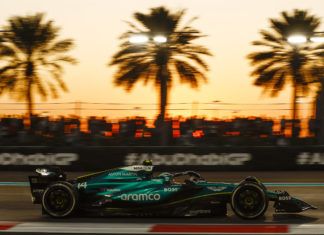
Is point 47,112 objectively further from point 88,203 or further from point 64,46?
point 88,203

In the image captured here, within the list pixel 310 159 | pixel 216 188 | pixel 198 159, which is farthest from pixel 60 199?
pixel 310 159

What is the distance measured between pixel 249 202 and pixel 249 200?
30 mm

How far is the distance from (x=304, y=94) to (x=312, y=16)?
4404 millimetres

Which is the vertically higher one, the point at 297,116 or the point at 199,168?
the point at 297,116

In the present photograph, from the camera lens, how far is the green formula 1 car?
9227 millimetres

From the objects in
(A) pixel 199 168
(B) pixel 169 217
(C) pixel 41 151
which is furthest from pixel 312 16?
(B) pixel 169 217

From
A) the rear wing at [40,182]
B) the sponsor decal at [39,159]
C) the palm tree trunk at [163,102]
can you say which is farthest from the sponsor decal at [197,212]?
the sponsor decal at [39,159]

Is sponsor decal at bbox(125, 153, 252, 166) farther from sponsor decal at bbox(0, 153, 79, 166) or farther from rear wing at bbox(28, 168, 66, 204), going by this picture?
rear wing at bbox(28, 168, 66, 204)

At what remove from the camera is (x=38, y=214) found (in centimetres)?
1030

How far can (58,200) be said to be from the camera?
31.6 feet

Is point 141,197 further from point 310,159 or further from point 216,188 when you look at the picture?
point 310,159

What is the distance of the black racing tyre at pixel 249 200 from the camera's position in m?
9.13

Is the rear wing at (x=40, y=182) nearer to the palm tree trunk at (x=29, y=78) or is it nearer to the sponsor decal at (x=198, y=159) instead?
the sponsor decal at (x=198, y=159)

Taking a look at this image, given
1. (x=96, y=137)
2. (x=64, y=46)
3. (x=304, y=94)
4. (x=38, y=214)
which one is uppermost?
(x=64, y=46)
